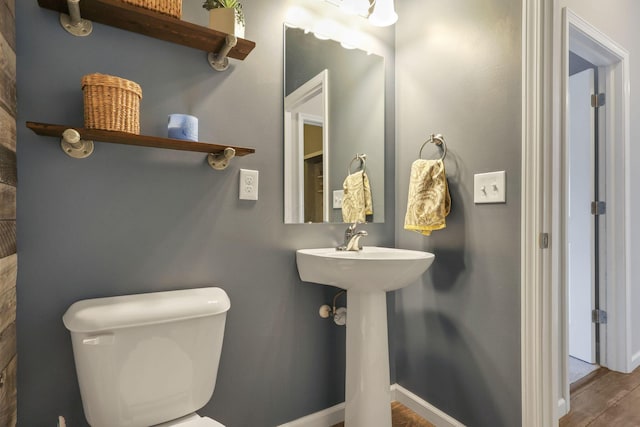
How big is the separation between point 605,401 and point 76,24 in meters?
2.84

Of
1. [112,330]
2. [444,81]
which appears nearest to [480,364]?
Result: [444,81]

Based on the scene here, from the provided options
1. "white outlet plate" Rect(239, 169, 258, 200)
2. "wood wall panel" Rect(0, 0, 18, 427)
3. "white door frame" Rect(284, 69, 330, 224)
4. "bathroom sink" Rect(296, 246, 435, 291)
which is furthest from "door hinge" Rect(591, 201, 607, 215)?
"wood wall panel" Rect(0, 0, 18, 427)

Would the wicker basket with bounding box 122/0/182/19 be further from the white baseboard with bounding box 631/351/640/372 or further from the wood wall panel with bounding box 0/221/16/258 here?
Result: the white baseboard with bounding box 631/351/640/372

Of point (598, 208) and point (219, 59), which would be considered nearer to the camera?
point (219, 59)

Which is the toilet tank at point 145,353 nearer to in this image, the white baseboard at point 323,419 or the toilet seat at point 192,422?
the toilet seat at point 192,422

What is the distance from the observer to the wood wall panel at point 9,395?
0.88 m

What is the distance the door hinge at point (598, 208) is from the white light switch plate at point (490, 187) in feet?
4.22

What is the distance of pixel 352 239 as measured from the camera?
1.52 meters

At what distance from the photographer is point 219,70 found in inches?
51.1

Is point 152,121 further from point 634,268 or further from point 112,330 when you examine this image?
point 634,268

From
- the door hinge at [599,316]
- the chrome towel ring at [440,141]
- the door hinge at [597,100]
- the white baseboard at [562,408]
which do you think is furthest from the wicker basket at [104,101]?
the door hinge at [599,316]

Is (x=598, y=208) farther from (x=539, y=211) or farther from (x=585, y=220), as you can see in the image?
(x=539, y=211)

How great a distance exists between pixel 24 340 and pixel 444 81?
1.78m

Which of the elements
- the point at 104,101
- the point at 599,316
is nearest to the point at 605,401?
the point at 599,316
